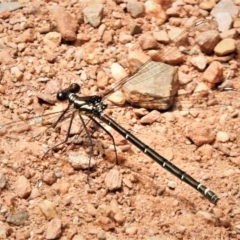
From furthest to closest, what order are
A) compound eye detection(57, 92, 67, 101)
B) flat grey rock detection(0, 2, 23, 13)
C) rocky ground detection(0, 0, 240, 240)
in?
flat grey rock detection(0, 2, 23, 13) < compound eye detection(57, 92, 67, 101) < rocky ground detection(0, 0, 240, 240)

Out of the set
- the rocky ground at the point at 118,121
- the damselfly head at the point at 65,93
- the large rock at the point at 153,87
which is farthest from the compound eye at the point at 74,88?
the large rock at the point at 153,87

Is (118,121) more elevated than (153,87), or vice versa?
(153,87)

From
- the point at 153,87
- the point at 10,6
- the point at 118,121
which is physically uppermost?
the point at 10,6

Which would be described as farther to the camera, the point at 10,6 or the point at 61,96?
the point at 10,6

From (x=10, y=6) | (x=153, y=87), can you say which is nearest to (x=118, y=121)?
(x=153, y=87)

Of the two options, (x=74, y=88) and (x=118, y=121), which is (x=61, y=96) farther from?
(x=118, y=121)

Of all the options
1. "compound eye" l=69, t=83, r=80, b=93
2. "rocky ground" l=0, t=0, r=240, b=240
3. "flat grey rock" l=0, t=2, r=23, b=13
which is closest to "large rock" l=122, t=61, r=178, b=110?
"rocky ground" l=0, t=0, r=240, b=240

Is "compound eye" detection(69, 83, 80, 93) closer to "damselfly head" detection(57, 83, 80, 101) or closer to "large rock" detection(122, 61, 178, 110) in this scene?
"damselfly head" detection(57, 83, 80, 101)

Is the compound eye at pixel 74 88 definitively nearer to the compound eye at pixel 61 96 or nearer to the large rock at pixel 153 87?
the compound eye at pixel 61 96
